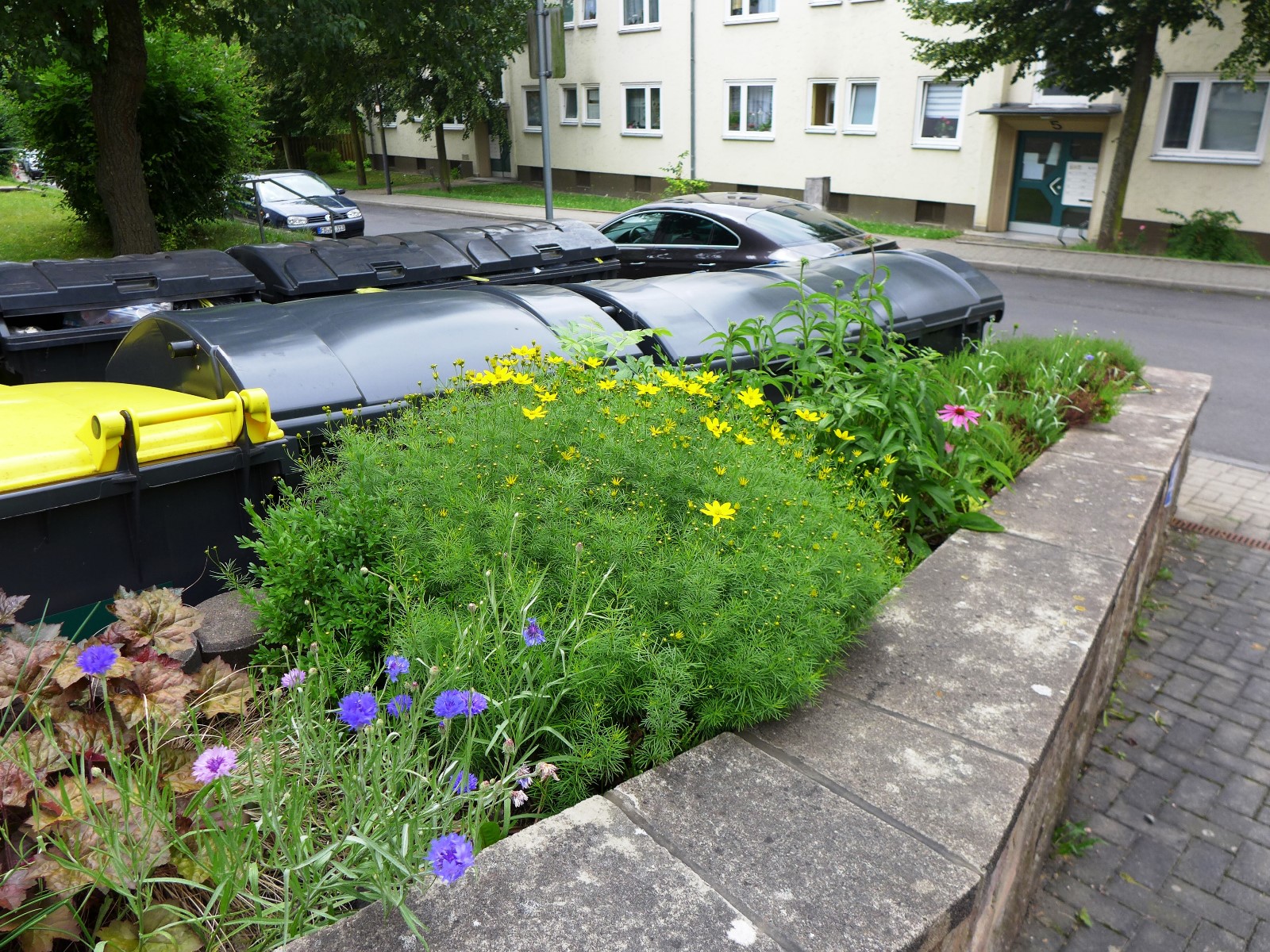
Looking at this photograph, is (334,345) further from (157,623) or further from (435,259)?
(435,259)

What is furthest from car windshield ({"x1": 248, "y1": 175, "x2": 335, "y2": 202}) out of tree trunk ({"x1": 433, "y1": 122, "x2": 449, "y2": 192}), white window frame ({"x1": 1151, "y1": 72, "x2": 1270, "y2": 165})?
white window frame ({"x1": 1151, "y1": 72, "x2": 1270, "y2": 165})

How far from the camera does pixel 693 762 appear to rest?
2.28 m

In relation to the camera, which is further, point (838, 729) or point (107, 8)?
point (107, 8)

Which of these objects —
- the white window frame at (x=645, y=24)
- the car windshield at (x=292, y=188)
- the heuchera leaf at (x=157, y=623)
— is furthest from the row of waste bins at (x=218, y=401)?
the white window frame at (x=645, y=24)

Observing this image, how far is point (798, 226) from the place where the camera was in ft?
34.7

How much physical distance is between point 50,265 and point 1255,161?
18.7 meters

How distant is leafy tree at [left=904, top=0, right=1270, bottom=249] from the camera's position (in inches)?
610

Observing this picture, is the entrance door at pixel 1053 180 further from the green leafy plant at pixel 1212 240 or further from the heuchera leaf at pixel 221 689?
the heuchera leaf at pixel 221 689

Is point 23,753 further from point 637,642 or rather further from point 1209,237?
point 1209,237

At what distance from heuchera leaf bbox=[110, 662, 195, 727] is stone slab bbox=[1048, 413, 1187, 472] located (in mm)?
4121

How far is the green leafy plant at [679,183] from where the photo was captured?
22984mm

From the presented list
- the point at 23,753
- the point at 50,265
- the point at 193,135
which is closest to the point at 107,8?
the point at 193,135

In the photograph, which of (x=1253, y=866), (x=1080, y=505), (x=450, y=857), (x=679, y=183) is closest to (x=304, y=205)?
(x=679, y=183)

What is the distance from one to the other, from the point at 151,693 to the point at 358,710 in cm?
72
